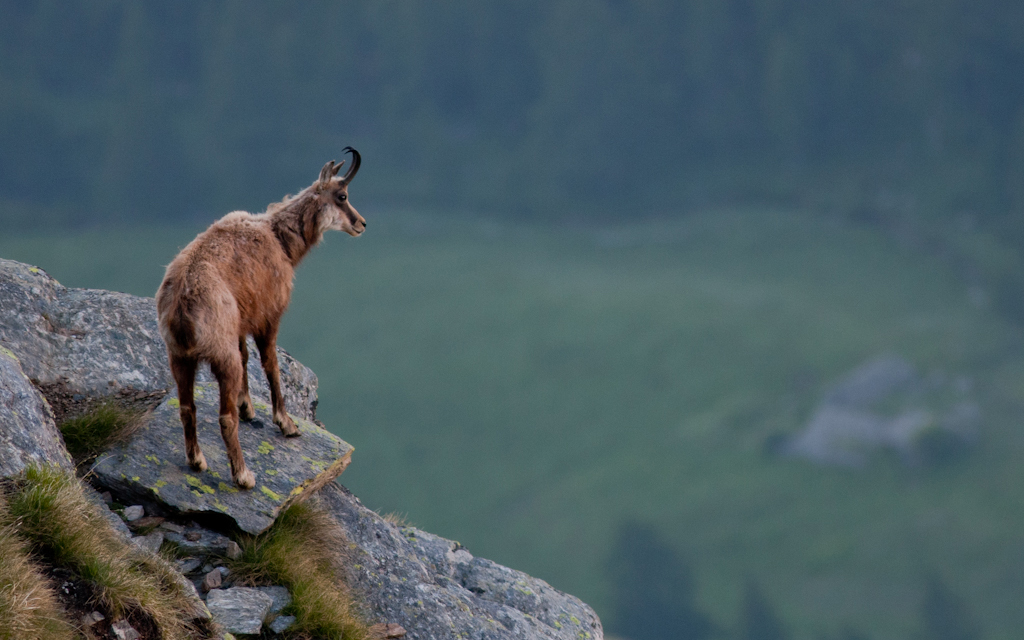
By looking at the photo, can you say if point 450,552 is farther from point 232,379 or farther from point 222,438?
point 232,379

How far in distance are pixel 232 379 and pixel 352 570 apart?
3.20m

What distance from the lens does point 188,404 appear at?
1344cm

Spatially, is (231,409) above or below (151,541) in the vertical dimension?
above

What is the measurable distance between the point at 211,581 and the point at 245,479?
1.52 metres

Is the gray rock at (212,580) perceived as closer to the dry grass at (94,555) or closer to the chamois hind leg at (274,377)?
the dry grass at (94,555)

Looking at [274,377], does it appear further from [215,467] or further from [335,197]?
[335,197]

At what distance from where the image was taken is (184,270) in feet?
43.1

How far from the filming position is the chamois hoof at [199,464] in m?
13.7

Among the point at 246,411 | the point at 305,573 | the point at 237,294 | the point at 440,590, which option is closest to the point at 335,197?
the point at 237,294

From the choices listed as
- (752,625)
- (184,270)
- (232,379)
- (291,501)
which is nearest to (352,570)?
(291,501)

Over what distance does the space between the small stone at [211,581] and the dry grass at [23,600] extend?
2.32 meters

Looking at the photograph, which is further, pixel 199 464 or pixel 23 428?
pixel 199 464

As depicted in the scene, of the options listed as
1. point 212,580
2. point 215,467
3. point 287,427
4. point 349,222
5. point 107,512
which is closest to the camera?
point 107,512

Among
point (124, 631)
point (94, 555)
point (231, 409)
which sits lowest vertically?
point (124, 631)
